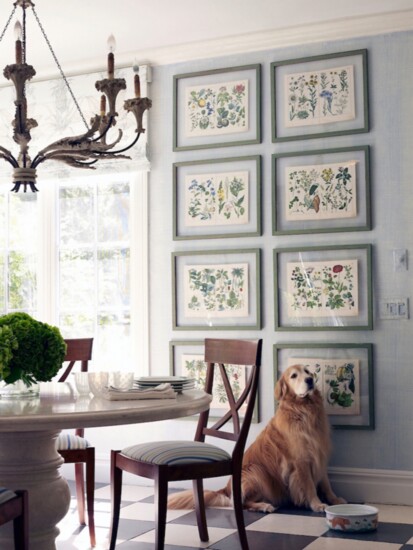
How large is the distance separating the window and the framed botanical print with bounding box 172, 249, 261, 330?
24cm

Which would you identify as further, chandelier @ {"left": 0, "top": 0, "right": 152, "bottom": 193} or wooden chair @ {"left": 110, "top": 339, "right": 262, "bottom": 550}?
wooden chair @ {"left": 110, "top": 339, "right": 262, "bottom": 550}

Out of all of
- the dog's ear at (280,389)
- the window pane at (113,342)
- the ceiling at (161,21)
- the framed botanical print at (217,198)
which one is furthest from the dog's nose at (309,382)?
the ceiling at (161,21)

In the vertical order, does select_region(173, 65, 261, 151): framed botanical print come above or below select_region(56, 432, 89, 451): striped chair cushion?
above

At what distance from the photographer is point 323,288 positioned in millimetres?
4309

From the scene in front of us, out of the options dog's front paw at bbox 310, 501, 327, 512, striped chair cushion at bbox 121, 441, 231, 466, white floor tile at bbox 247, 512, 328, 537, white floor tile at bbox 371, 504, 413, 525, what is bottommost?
white floor tile at bbox 371, 504, 413, 525

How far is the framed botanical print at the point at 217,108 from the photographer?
14.9 feet

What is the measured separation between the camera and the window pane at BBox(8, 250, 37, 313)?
16.8ft

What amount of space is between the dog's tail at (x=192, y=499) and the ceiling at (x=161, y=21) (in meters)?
2.47

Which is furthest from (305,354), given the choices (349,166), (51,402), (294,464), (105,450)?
(51,402)

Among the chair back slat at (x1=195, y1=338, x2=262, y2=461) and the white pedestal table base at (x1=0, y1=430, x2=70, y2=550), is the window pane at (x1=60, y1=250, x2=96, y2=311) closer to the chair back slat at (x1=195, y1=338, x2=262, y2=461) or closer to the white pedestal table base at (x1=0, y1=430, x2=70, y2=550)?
the chair back slat at (x1=195, y1=338, x2=262, y2=461)

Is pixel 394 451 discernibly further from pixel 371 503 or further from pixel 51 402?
pixel 51 402

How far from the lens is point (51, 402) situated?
102 inches

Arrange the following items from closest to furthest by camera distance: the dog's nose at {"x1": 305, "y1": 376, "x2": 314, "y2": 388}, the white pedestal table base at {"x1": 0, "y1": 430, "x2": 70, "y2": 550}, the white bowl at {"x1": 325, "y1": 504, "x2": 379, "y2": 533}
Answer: the white pedestal table base at {"x1": 0, "y1": 430, "x2": 70, "y2": 550} < the white bowl at {"x1": 325, "y1": 504, "x2": 379, "y2": 533} < the dog's nose at {"x1": 305, "y1": 376, "x2": 314, "y2": 388}

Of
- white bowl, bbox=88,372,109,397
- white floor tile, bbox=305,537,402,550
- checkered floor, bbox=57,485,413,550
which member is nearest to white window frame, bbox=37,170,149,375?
checkered floor, bbox=57,485,413,550
